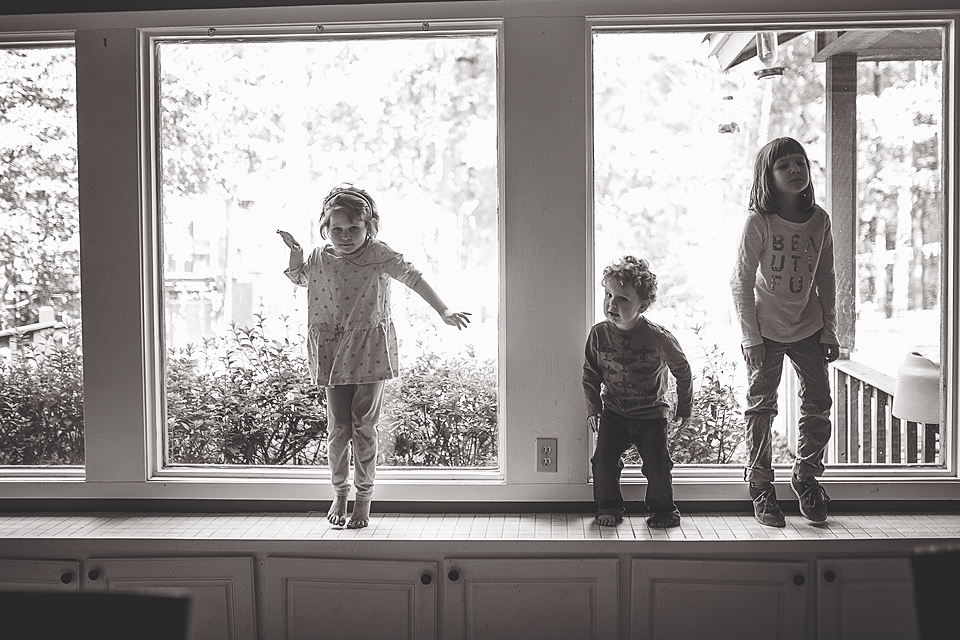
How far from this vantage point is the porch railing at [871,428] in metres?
2.84

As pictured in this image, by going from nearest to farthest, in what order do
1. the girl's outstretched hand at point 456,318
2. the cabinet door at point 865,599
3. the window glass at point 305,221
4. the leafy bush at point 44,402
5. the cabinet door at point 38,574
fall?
the cabinet door at point 865,599
the cabinet door at point 38,574
the girl's outstretched hand at point 456,318
the window glass at point 305,221
the leafy bush at point 44,402

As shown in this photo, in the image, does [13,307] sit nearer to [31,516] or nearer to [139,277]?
[139,277]

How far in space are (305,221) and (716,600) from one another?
5.98 feet

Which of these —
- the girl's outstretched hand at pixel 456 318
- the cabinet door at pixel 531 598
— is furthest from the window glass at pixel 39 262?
the cabinet door at pixel 531 598

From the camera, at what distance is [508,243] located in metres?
2.79

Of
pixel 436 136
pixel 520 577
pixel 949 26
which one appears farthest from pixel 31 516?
pixel 949 26

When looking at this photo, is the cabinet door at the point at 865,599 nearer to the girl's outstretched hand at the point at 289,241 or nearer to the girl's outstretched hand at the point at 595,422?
the girl's outstretched hand at the point at 595,422

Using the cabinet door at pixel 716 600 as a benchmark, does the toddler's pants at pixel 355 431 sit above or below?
above

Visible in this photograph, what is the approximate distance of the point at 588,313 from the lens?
9.21 ft

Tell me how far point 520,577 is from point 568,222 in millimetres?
1154

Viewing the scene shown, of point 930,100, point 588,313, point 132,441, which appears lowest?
point 132,441

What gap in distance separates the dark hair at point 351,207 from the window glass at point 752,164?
2.47ft

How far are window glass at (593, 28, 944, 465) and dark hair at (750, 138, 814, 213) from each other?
149 mm

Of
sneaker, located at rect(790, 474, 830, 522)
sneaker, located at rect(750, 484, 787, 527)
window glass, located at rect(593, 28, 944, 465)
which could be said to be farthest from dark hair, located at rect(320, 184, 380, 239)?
sneaker, located at rect(790, 474, 830, 522)
